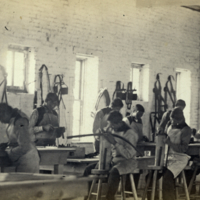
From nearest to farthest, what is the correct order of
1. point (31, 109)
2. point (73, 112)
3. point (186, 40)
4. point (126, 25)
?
point (31, 109)
point (73, 112)
point (126, 25)
point (186, 40)

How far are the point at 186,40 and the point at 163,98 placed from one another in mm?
1083

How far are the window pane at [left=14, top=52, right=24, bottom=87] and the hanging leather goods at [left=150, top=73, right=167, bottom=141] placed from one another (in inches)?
89.6

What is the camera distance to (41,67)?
5.50m

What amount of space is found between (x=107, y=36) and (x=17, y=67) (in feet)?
5.11

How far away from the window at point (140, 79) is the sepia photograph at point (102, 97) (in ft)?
0.05

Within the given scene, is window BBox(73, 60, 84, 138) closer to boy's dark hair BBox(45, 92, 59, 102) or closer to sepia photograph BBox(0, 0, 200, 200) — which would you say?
sepia photograph BBox(0, 0, 200, 200)

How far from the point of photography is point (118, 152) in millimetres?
5934

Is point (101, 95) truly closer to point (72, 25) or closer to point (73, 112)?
point (73, 112)

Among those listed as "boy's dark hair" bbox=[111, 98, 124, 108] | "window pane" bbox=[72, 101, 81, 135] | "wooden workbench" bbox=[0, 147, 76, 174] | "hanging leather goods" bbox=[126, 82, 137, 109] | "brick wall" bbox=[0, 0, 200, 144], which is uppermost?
"brick wall" bbox=[0, 0, 200, 144]

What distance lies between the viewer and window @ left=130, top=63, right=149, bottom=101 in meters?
6.35

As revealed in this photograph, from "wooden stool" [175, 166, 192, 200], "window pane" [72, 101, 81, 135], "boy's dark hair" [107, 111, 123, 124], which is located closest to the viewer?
"window pane" [72, 101, 81, 135]

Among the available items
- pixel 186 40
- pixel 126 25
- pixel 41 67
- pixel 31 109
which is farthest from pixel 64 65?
pixel 186 40

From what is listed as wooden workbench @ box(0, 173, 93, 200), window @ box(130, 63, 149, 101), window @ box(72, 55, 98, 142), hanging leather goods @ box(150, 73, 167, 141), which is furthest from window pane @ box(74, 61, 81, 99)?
wooden workbench @ box(0, 173, 93, 200)

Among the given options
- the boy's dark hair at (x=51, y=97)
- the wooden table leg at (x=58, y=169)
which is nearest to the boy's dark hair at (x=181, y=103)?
the boy's dark hair at (x=51, y=97)
